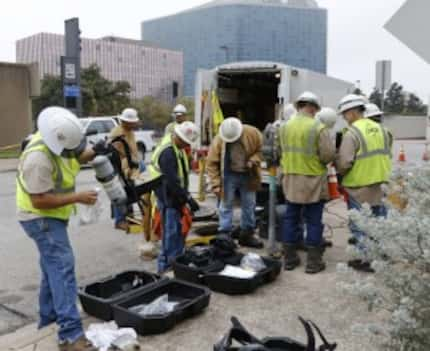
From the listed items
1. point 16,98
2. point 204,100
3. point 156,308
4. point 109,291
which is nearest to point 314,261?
point 156,308

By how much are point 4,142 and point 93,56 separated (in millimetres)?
31081

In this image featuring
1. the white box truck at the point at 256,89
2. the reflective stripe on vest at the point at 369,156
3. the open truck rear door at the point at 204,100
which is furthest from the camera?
the open truck rear door at the point at 204,100

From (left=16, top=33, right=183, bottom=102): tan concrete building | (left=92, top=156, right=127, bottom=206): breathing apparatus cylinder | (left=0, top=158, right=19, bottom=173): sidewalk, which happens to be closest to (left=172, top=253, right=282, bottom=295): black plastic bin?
(left=92, top=156, right=127, bottom=206): breathing apparatus cylinder

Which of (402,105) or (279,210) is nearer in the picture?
(279,210)

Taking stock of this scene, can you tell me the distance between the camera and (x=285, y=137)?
211 inches

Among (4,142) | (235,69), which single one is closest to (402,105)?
(4,142)

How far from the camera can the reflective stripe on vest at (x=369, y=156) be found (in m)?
5.23

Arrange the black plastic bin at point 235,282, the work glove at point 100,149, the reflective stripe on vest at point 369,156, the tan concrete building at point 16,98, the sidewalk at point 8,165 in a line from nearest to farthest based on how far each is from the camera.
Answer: the work glove at point 100,149
the black plastic bin at point 235,282
the reflective stripe on vest at point 369,156
the sidewalk at point 8,165
the tan concrete building at point 16,98

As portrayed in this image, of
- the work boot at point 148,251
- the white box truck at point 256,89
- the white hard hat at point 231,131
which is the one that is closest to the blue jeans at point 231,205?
the white hard hat at point 231,131

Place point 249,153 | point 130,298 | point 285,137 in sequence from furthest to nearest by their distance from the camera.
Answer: point 249,153, point 285,137, point 130,298

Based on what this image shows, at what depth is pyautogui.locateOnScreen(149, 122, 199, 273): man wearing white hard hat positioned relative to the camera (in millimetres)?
5039

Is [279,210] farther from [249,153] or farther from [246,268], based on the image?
[246,268]

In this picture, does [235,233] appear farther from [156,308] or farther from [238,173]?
[156,308]

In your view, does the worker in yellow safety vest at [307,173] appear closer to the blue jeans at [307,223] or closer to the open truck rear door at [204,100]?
the blue jeans at [307,223]
